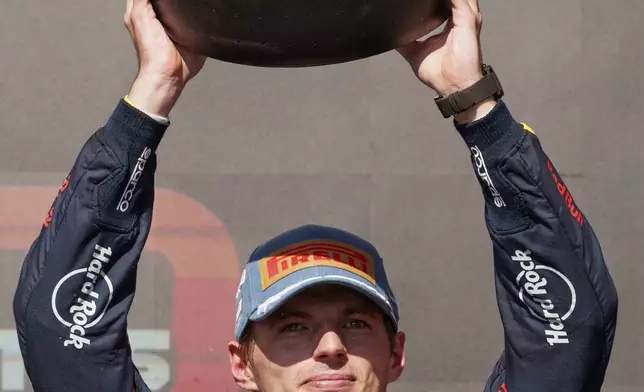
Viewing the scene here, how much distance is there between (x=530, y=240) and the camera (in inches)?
72.9

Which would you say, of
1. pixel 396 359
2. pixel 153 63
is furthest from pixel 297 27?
pixel 396 359

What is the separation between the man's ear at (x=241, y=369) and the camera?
200cm

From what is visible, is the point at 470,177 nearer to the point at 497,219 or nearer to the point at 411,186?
the point at 411,186

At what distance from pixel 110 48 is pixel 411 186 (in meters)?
1.17

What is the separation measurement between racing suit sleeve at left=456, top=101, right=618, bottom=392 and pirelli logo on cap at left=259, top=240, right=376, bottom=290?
24 centimetres

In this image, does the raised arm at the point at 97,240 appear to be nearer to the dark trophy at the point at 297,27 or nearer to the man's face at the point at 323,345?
the dark trophy at the point at 297,27

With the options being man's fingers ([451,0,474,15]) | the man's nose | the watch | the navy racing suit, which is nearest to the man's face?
the man's nose

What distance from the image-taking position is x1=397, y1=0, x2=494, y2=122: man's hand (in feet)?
6.08

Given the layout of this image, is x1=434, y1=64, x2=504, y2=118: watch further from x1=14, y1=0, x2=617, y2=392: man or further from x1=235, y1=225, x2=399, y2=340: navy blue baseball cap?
x1=235, y1=225, x2=399, y2=340: navy blue baseball cap

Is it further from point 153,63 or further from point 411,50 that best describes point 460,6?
point 153,63

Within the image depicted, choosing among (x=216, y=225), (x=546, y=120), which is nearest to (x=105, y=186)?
(x=216, y=225)

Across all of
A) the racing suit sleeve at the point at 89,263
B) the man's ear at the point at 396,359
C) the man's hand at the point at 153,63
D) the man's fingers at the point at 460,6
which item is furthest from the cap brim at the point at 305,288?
the man's fingers at the point at 460,6

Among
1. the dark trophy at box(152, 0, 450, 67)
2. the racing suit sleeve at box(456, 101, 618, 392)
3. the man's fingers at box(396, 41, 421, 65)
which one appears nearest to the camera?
the dark trophy at box(152, 0, 450, 67)

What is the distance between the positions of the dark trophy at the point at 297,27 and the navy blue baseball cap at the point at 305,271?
375 millimetres
